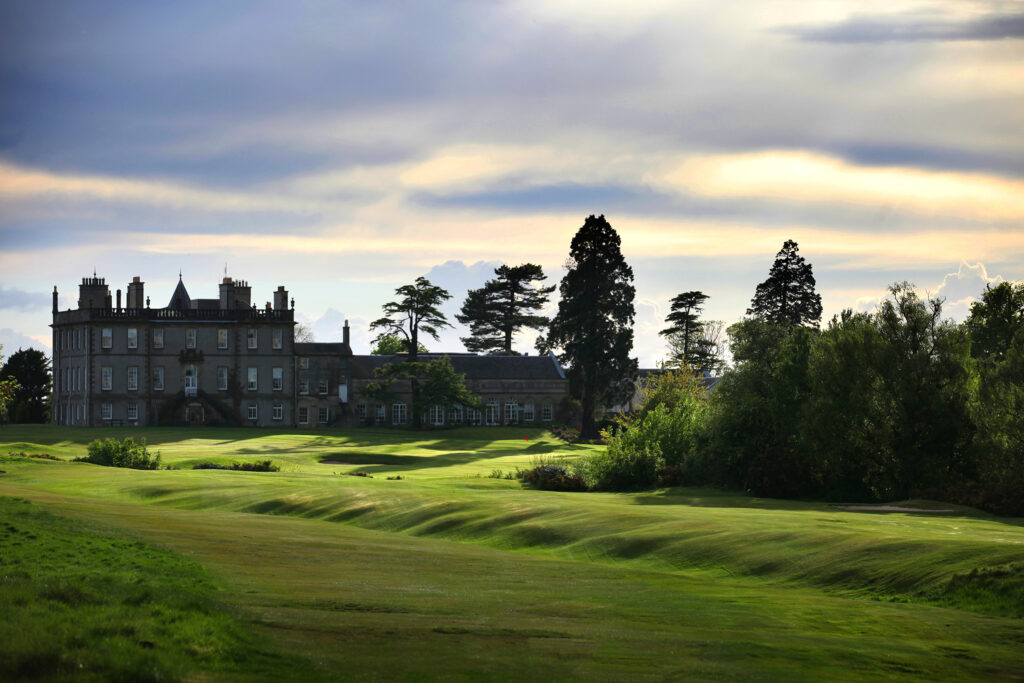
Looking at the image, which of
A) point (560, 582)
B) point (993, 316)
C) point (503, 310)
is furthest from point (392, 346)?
point (560, 582)

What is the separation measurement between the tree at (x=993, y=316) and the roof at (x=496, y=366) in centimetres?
4940

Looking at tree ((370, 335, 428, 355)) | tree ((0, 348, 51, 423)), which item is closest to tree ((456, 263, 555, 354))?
tree ((370, 335, 428, 355))

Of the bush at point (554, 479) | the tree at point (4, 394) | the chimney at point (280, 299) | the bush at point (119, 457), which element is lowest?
the bush at point (554, 479)

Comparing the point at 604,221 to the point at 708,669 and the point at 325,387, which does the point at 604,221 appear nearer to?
the point at 325,387

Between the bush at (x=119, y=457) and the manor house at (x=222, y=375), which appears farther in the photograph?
the manor house at (x=222, y=375)

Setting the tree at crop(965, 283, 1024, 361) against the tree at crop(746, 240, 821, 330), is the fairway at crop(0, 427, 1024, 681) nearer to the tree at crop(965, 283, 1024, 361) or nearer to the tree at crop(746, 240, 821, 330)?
the tree at crop(965, 283, 1024, 361)

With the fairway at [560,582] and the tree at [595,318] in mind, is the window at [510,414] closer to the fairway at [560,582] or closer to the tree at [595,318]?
the tree at [595,318]

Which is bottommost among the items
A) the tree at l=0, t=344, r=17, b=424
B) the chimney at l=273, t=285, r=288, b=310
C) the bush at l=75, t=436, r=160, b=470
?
the bush at l=75, t=436, r=160, b=470

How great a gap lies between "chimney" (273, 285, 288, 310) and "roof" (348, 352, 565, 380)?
4271mm

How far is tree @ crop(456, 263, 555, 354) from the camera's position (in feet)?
444

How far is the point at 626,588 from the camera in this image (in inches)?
761

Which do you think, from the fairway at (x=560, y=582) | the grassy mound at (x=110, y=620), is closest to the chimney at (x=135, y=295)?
the fairway at (x=560, y=582)

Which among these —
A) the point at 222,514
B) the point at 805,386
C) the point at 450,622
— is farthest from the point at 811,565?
the point at 805,386

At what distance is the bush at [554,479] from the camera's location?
141 feet
